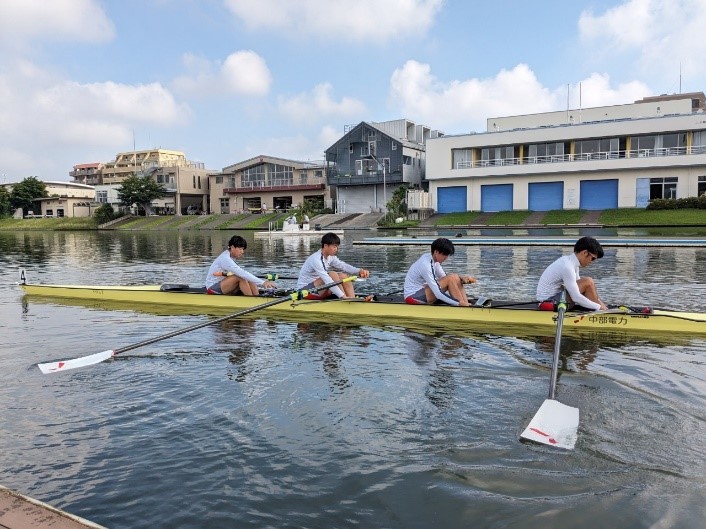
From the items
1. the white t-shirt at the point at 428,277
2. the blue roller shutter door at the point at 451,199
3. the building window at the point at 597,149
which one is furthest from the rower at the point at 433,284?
the blue roller shutter door at the point at 451,199

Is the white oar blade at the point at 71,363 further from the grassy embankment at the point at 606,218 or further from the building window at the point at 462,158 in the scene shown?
the building window at the point at 462,158

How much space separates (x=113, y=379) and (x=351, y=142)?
2409 inches

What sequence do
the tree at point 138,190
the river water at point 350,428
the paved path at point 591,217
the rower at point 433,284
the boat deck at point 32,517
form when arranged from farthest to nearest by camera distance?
the tree at point 138,190, the paved path at point 591,217, the rower at point 433,284, the river water at point 350,428, the boat deck at point 32,517

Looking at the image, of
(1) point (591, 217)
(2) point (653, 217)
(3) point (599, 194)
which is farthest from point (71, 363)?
(3) point (599, 194)

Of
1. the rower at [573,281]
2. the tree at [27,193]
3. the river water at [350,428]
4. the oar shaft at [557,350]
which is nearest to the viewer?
the river water at [350,428]

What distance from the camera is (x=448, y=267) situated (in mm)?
22312

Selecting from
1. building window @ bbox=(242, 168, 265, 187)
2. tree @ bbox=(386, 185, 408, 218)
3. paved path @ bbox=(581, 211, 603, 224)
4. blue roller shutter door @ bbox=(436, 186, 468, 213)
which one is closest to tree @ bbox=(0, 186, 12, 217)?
building window @ bbox=(242, 168, 265, 187)

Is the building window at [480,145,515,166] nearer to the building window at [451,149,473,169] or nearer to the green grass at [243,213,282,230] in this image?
the building window at [451,149,473,169]

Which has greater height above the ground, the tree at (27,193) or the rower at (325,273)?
the tree at (27,193)

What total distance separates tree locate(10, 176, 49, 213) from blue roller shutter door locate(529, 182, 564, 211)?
79173 mm

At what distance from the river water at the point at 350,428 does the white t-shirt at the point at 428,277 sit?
0.65 m

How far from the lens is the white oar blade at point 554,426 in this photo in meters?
5.63

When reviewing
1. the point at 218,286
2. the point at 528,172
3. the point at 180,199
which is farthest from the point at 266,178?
the point at 218,286

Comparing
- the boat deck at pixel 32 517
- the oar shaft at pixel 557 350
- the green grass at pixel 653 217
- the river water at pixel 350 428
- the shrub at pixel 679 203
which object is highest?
the shrub at pixel 679 203
